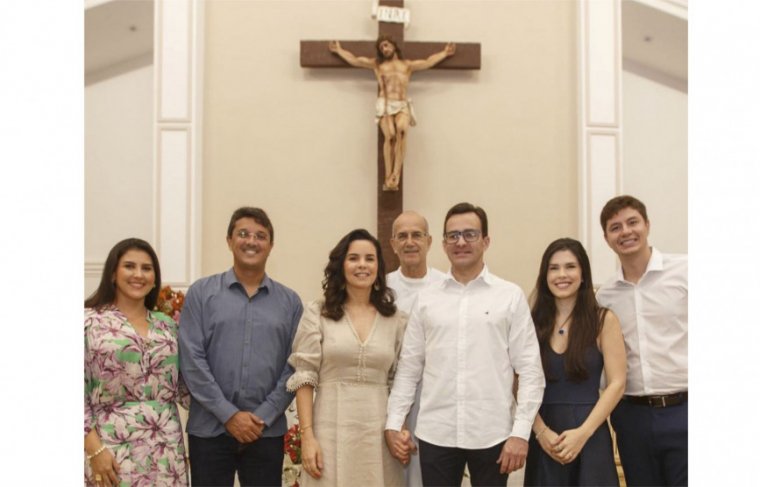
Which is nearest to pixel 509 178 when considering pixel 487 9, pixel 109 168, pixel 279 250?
pixel 487 9

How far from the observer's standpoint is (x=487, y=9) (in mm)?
4934

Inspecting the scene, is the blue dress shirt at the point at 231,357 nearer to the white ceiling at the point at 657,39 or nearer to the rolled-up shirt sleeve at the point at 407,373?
the rolled-up shirt sleeve at the point at 407,373

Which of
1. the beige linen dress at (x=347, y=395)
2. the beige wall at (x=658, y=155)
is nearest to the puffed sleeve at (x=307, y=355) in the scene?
the beige linen dress at (x=347, y=395)

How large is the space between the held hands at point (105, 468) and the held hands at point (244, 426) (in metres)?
0.39

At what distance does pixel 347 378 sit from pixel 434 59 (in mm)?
2614

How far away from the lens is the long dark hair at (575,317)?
2.58 m

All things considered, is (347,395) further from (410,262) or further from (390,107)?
(390,107)

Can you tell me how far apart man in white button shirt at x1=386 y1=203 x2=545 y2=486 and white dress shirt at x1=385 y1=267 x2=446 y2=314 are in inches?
24.6

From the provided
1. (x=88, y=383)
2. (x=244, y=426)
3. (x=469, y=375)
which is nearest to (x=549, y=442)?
(x=469, y=375)

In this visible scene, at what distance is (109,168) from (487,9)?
10.2 ft

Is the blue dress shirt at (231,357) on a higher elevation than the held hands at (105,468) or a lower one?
higher

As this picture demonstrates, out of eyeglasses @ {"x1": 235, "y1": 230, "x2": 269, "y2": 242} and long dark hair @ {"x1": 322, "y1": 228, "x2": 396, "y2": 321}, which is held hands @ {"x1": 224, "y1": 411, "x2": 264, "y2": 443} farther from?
eyeglasses @ {"x1": 235, "y1": 230, "x2": 269, "y2": 242}

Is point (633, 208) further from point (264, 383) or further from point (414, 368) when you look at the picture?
point (264, 383)

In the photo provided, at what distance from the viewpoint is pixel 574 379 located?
2.59m
